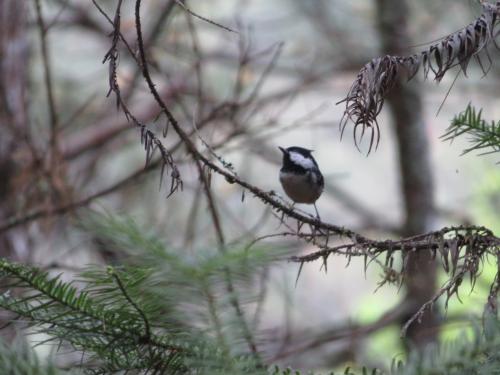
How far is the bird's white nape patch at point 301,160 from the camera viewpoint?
6.58 ft

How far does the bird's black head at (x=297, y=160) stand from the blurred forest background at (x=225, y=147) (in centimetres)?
16

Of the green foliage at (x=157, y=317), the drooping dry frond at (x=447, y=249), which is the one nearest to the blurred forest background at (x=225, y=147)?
the green foliage at (x=157, y=317)

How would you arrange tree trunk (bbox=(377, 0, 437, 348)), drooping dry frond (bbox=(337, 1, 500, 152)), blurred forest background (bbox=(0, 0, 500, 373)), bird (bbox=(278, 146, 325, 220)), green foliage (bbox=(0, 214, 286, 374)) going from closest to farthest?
green foliage (bbox=(0, 214, 286, 374)) < drooping dry frond (bbox=(337, 1, 500, 152)) < blurred forest background (bbox=(0, 0, 500, 373)) < bird (bbox=(278, 146, 325, 220)) < tree trunk (bbox=(377, 0, 437, 348))

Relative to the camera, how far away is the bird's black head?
2.00 m

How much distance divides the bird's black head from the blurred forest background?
0.52 ft

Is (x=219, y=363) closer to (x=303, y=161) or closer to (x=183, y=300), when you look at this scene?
(x=183, y=300)

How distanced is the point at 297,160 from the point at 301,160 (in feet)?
0.05

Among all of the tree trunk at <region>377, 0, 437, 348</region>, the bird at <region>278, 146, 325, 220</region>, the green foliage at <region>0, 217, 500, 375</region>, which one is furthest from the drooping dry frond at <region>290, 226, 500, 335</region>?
the tree trunk at <region>377, 0, 437, 348</region>

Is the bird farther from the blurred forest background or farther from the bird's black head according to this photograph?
the blurred forest background

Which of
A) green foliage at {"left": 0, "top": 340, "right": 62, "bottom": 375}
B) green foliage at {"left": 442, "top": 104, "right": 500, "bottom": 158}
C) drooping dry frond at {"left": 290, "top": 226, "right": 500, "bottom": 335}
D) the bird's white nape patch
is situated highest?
the bird's white nape patch

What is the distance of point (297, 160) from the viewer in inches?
81.4

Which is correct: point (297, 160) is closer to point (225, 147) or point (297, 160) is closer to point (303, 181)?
point (303, 181)

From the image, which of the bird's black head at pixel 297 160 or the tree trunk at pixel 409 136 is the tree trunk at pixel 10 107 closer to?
the bird's black head at pixel 297 160

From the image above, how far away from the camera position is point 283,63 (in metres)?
5.00
